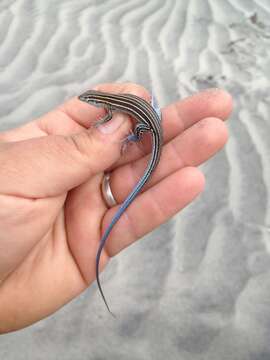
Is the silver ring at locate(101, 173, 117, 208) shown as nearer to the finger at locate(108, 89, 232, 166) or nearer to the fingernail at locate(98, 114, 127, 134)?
the finger at locate(108, 89, 232, 166)

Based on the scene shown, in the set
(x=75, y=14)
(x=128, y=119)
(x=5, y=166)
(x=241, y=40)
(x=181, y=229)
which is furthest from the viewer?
(x=75, y=14)

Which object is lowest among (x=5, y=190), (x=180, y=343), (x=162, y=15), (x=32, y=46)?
(x=180, y=343)

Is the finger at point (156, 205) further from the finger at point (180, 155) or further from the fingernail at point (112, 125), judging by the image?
the fingernail at point (112, 125)

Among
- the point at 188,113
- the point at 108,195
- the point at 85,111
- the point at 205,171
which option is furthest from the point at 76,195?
the point at 205,171

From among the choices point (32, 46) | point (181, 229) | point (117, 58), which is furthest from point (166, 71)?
point (181, 229)

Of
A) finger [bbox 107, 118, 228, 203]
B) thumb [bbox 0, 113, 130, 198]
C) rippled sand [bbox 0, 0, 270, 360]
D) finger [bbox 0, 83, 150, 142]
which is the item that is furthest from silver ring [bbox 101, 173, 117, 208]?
rippled sand [bbox 0, 0, 270, 360]

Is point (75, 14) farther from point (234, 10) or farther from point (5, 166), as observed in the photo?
point (5, 166)
